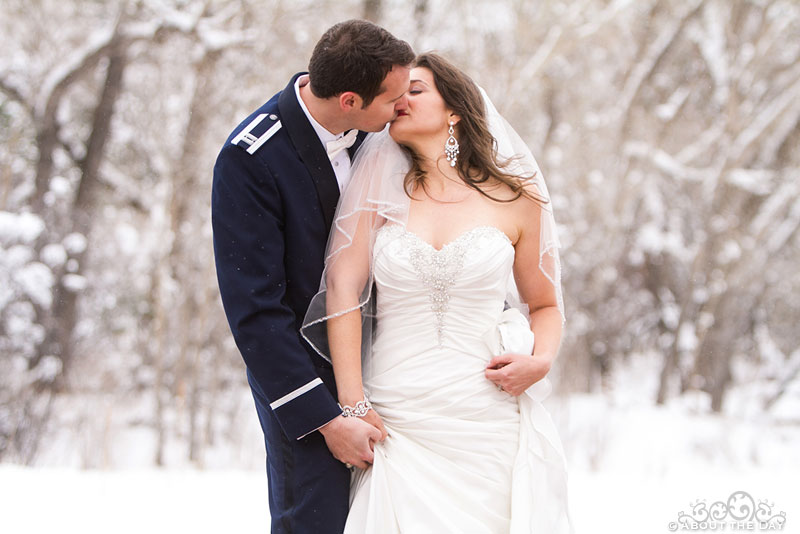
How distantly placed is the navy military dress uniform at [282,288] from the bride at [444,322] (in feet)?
0.25

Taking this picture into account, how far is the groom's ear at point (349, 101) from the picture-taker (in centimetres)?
219

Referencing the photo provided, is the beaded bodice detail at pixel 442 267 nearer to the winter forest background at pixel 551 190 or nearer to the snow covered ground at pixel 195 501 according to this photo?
the snow covered ground at pixel 195 501

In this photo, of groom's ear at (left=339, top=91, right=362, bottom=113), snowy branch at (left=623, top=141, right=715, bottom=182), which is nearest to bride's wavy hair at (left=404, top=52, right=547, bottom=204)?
groom's ear at (left=339, top=91, right=362, bottom=113)

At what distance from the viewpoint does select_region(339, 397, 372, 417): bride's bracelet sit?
7.04 feet

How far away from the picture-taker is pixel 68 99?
10.1 metres

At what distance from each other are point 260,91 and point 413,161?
7.43 m

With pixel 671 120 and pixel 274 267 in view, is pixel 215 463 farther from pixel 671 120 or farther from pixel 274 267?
pixel 671 120

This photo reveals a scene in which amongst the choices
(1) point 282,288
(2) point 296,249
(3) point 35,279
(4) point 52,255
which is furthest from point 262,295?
(4) point 52,255

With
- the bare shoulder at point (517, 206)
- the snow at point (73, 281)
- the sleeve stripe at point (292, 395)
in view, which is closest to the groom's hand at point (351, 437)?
the sleeve stripe at point (292, 395)

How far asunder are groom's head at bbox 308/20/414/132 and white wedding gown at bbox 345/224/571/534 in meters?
0.39

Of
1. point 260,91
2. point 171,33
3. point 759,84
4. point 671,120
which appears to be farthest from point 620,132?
point 171,33

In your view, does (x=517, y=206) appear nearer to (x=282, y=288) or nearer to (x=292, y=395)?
(x=282, y=288)

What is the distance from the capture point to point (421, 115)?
8.00ft

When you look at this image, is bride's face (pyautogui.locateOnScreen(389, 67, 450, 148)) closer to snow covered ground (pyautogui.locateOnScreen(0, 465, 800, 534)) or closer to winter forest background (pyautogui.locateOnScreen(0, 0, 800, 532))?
snow covered ground (pyautogui.locateOnScreen(0, 465, 800, 534))
